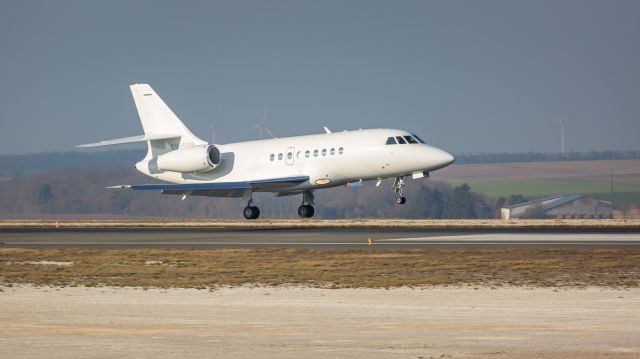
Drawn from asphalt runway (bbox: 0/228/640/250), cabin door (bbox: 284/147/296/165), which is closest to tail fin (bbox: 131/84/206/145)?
cabin door (bbox: 284/147/296/165)

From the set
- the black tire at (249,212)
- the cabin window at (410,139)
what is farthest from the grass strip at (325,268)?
the black tire at (249,212)

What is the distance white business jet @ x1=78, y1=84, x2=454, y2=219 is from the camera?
55656 mm

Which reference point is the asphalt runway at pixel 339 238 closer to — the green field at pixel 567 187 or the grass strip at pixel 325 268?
the grass strip at pixel 325 268

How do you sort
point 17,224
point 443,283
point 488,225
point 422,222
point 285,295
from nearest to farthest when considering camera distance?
point 285,295 < point 443,283 < point 488,225 < point 422,222 < point 17,224

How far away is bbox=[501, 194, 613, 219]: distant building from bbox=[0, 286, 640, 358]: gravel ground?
84.5 meters

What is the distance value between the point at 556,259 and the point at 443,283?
6.24 m

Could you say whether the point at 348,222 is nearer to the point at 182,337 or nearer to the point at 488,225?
the point at 488,225

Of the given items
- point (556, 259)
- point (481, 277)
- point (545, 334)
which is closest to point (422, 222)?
point (556, 259)

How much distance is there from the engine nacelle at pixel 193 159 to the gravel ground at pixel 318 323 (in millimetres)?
34584

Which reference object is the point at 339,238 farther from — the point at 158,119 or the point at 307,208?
the point at 158,119

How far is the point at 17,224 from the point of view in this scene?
63.6 metres

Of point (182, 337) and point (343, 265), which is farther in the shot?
point (343, 265)

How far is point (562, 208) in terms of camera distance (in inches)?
4469

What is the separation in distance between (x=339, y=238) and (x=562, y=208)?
7503 cm
